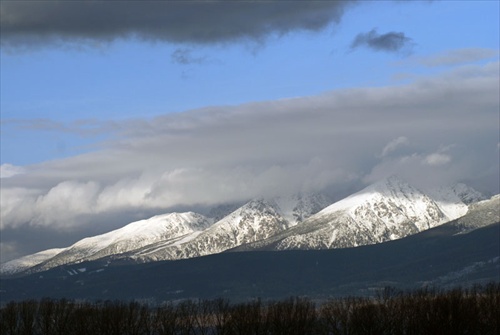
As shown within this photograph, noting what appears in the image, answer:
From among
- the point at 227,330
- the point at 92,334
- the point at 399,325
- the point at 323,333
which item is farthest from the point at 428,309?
the point at 92,334

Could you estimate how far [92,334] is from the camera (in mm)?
198750

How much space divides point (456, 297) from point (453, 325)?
11770 mm

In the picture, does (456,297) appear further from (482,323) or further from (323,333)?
(323,333)

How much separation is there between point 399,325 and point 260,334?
26075 millimetres

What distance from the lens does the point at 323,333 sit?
199 m

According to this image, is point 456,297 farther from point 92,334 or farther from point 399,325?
point 92,334

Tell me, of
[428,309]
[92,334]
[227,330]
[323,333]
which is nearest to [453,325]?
[428,309]

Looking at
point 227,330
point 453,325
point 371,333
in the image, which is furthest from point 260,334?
point 453,325

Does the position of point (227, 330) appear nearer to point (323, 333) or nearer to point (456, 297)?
point (323, 333)

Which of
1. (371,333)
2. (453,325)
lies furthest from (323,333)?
(453,325)

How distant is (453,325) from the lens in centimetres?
18875

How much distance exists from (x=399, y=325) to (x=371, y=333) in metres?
5.44

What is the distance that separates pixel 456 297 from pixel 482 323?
24.3 ft

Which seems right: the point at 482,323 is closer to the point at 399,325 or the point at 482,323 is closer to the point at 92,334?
the point at 399,325
